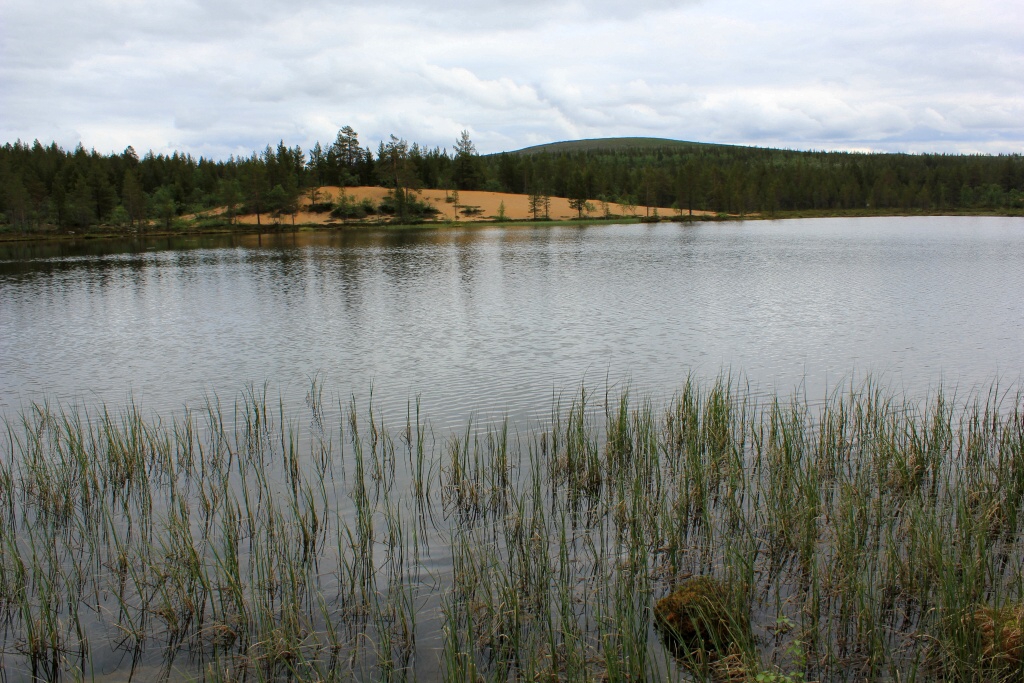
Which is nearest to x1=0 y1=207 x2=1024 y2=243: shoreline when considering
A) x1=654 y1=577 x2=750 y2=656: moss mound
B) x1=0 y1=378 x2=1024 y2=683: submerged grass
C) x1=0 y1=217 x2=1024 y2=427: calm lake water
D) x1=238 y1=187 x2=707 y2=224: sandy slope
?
x1=238 y1=187 x2=707 y2=224: sandy slope

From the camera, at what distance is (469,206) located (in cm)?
12288

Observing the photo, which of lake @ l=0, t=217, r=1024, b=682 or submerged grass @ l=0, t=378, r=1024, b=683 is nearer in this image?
submerged grass @ l=0, t=378, r=1024, b=683

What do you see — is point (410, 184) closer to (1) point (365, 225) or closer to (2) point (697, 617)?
(1) point (365, 225)

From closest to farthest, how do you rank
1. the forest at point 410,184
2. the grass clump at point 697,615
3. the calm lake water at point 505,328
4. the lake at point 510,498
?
the grass clump at point 697,615, the lake at point 510,498, the calm lake water at point 505,328, the forest at point 410,184

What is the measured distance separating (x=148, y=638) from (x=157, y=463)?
5086mm

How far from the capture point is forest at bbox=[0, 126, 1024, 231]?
10938 cm

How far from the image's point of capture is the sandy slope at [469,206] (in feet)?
382

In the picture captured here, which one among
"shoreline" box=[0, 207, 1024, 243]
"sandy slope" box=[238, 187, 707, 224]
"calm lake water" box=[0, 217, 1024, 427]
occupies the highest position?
"sandy slope" box=[238, 187, 707, 224]

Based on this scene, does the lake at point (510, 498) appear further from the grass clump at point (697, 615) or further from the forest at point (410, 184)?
the forest at point (410, 184)

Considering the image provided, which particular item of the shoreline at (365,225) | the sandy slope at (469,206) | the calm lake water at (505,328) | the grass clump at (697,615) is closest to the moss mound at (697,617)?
the grass clump at (697,615)

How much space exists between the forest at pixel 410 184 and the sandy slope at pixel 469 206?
2.13 m

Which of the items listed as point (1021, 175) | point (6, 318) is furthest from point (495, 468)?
point (1021, 175)

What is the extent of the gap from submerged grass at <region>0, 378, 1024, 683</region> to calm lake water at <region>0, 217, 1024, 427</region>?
13.4 ft

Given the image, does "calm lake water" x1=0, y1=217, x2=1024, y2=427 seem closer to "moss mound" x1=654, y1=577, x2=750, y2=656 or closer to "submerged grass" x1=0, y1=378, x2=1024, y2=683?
"submerged grass" x1=0, y1=378, x2=1024, y2=683
